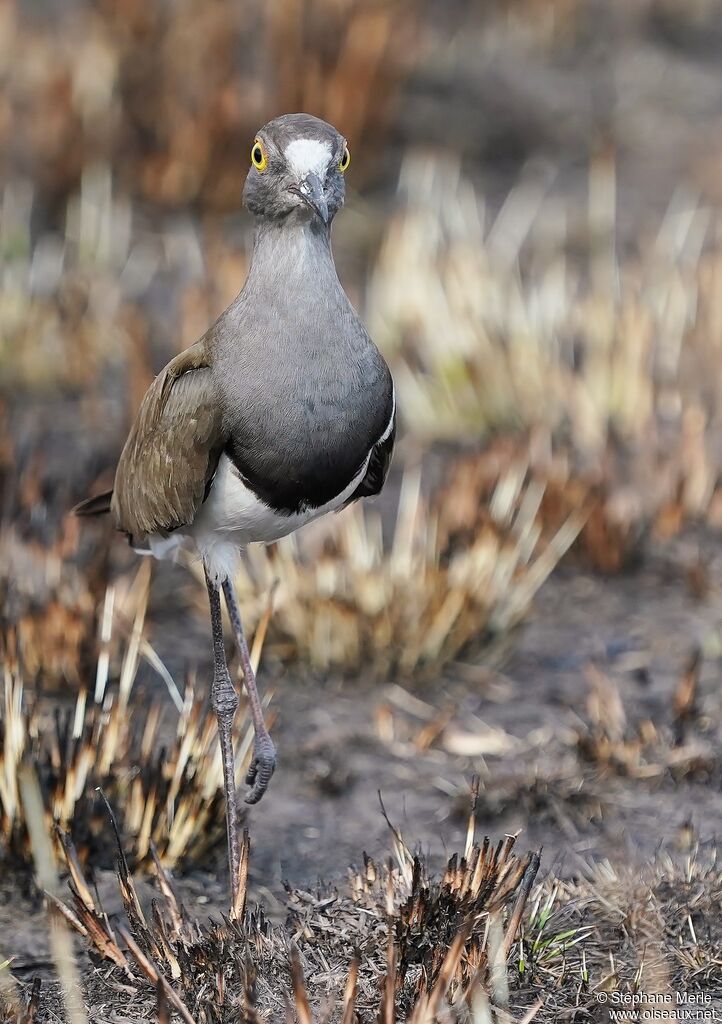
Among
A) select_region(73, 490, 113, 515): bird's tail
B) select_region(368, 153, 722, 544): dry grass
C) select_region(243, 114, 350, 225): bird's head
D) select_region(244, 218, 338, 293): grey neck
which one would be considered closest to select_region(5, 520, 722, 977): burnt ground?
select_region(368, 153, 722, 544): dry grass

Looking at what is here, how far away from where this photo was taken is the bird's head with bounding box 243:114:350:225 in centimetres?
344

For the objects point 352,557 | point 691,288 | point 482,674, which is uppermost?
point 691,288

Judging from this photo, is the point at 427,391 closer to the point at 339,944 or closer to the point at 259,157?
the point at 259,157

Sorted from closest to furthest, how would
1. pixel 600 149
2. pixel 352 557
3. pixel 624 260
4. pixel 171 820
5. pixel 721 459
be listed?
pixel 171 820
pixel 352 557
pixel 721 459
pixel 624 260
pixel 600 149

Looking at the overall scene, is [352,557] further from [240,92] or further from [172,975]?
[240,92]

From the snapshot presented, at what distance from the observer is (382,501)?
21.5 ft

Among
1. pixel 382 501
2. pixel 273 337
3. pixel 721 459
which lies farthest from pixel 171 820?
pixel 721 459

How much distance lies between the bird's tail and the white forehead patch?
→ 1395mm

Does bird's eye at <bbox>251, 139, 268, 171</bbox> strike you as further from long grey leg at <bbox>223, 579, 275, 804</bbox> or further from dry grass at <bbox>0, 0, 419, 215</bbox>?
dry grass at <bbox>0, 0, 419, 215</bbox>

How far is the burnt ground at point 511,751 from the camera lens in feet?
14.2

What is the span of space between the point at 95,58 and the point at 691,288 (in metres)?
4.04

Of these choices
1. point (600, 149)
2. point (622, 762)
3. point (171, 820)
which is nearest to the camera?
point (171, 820)

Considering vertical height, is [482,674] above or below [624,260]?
below

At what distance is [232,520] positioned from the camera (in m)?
3.71
